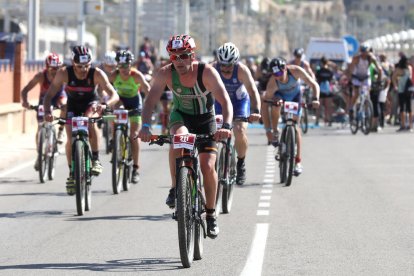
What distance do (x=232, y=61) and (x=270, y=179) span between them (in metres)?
4.49

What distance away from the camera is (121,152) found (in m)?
18.0

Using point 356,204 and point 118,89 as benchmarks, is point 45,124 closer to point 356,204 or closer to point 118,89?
point 118,89

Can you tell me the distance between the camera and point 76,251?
12.1 meters

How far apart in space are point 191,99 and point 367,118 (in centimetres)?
1972

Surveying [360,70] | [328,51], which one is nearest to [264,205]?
[360,70]

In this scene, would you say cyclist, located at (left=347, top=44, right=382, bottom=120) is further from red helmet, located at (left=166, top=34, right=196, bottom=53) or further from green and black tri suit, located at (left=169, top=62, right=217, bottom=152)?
red helmet, located at (left=166, top=34, right=196, bottom=53)

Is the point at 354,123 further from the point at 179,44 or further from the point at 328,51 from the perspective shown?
the point at 328,51

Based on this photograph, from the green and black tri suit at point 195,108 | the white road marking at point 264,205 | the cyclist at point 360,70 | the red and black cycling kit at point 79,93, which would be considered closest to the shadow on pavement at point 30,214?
the red and black cycling kit at point 79,93

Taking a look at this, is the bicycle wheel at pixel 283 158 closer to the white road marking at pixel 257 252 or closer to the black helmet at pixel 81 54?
the black helmet at pixel 81 54

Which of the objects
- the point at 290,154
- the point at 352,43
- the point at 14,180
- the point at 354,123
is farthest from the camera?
the point at 352,43

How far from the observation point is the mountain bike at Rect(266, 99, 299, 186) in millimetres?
18922

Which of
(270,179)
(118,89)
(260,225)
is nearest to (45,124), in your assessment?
(118,89)

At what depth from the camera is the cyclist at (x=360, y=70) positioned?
101 feet

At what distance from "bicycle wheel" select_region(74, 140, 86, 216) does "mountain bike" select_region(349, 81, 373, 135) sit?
16090 millimetres
